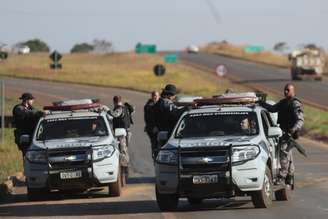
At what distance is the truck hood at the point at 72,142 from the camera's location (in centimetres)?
1810

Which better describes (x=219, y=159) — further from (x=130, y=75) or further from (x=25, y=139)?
(x=130, y=75)

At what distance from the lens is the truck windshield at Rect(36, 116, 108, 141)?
1903cm

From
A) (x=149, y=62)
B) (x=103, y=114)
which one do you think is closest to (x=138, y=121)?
(x=103, y=114)

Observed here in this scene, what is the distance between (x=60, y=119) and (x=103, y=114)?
3.15 feet

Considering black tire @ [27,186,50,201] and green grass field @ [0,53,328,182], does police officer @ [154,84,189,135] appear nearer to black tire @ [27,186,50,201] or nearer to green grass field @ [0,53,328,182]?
black tire @ [27,186,50,201]

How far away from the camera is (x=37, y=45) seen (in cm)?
18562

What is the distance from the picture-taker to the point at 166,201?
51.1 ft

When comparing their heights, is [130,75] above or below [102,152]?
above

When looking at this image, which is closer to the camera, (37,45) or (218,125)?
(218,125)

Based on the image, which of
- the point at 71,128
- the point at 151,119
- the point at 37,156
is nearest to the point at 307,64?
the point at 151,119

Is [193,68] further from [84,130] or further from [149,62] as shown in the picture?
[84,130]

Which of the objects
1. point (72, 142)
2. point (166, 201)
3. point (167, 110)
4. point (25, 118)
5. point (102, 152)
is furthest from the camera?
point (25, 118)

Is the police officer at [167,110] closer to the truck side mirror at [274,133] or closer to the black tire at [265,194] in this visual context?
the truck side mirror at [274,133]

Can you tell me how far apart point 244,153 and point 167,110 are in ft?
13.0
